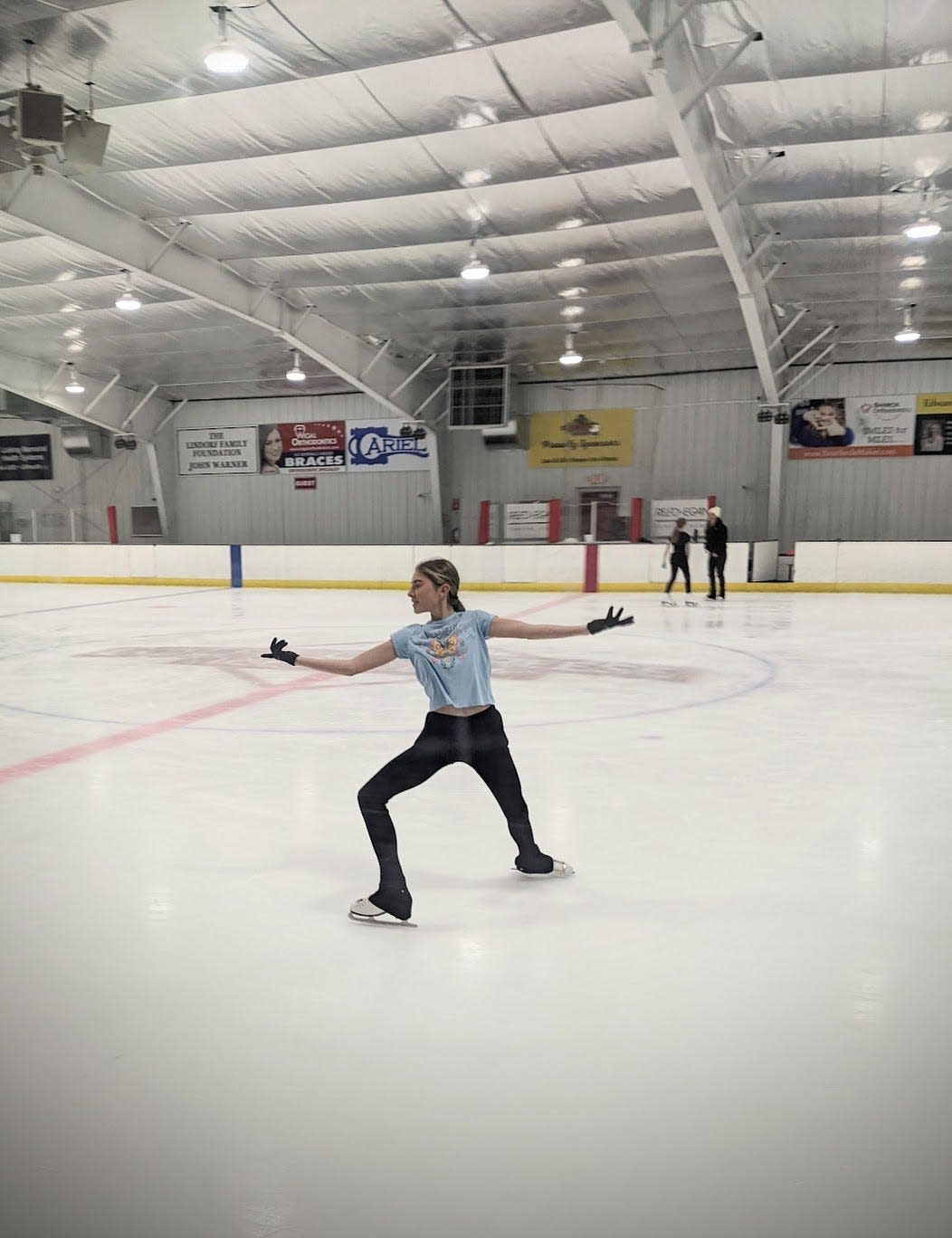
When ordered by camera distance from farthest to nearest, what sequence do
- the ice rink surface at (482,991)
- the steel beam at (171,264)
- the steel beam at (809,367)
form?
1. the steel beam at (809,367)
2. the steel beam at (171,264)
3. the ice rink surface at (482,991)

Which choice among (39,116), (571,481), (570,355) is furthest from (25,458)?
(39,116)

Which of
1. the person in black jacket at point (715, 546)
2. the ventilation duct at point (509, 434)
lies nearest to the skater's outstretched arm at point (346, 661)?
the person in black jacket at point (715, 546)

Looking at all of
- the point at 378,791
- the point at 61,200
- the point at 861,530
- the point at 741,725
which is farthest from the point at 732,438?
the point at 378,791

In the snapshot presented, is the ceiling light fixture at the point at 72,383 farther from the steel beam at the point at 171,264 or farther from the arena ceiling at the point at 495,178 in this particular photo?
the steel beam at the point at 171,264

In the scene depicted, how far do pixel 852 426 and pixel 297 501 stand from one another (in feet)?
50.5

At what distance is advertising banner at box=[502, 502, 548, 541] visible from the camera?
2578cm

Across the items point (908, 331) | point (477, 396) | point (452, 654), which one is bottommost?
point (452, 654)

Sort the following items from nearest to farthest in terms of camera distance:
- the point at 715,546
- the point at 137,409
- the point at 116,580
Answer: the point at 715,546
the point at 116,580
the point at 137,409

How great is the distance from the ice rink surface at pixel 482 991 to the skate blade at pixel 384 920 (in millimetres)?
36

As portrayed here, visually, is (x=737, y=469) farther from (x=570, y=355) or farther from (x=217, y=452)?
(x=217, y=452)

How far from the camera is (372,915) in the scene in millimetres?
3436

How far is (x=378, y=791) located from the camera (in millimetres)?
3475

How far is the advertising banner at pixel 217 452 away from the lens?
97.1 feet

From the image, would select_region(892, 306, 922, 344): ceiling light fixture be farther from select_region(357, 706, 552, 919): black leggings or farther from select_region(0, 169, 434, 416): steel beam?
select_region(357, 706, 552, 919): black leggings
